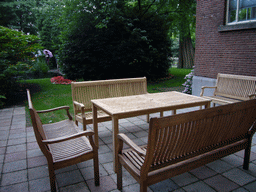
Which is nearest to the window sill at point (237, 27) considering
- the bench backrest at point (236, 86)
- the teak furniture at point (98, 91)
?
the bench backrest at point (236, 86)

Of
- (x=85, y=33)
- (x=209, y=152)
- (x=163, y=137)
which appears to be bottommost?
(x=209, y=152)

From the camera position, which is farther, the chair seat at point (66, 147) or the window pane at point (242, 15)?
the window pane at point (242, 15)

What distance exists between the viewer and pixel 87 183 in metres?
2.99

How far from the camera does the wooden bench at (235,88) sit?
5.83 m

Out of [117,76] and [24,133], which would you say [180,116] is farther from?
[117,76]

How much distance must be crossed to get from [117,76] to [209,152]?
1109 cm

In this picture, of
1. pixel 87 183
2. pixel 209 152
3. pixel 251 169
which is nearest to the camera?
pixel 209 152

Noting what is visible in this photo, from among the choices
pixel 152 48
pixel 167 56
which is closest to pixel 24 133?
pixel 152 48

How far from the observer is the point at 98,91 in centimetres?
508

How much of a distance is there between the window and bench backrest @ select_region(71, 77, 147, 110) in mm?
4416

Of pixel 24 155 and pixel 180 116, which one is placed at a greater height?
pixel 180 116

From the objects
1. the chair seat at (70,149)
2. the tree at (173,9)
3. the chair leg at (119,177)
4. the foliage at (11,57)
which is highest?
the tree at (173,9)

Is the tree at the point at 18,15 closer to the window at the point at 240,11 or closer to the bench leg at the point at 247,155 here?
the window at the point at 240,11

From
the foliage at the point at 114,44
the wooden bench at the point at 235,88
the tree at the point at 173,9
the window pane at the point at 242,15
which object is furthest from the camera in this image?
the tree at the point at 173,9
